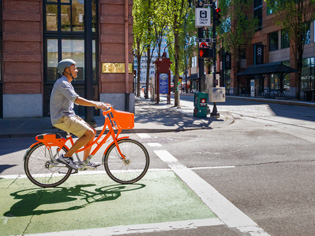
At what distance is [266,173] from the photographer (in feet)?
20.2

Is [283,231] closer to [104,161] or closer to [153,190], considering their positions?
[153,190]

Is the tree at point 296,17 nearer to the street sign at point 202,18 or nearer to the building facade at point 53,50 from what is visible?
the street sign at point 202,18

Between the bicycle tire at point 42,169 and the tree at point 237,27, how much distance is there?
4201 centimetres

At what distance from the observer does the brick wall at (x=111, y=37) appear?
16.2 meters

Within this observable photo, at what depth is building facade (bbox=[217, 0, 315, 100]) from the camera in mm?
37278

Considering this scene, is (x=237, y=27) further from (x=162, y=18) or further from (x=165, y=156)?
(x=165, y=156)

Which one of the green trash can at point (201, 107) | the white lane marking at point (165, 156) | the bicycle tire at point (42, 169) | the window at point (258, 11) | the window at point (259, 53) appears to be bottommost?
the white lane marking at point (165, 156)

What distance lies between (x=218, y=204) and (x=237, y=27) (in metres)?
43.3

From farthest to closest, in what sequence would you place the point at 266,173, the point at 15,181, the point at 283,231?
the point at 266,173, the point at 15,181, the point at 283,231

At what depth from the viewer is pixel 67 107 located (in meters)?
5.15

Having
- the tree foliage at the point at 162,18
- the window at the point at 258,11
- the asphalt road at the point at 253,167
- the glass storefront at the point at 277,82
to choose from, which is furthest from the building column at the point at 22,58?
the window at the point at 258,11

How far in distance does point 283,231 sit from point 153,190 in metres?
2.00

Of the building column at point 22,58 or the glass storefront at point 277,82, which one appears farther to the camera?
the glass storefront at point 277,82

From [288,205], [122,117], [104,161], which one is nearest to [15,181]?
[104,161]
